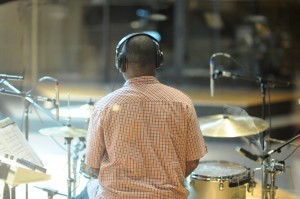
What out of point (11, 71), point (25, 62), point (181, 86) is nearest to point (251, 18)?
point (181, 86)

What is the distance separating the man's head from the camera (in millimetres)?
2051

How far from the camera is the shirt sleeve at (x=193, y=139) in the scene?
2057mm

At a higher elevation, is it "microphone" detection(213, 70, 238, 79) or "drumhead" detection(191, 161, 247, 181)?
"microphone" detection(213, 70, 238, 79)

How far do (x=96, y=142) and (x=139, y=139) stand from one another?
0.19 metres

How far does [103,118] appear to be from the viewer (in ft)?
6.55

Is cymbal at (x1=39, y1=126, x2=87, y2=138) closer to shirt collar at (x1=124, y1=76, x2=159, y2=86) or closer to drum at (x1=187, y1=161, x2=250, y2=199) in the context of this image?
drum at (x1=187, y1=161, x2=250, y2=199)

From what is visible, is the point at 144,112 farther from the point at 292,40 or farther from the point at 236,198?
the point at 292,40

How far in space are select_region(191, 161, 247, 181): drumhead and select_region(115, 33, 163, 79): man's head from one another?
0.98 meters

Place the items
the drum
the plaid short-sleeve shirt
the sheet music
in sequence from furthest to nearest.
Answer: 1. the drum
2. the sheet music
3. the plaid short-sleeve shirt

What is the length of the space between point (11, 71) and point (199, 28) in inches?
240

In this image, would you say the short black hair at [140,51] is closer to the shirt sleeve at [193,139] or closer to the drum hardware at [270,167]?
the shirt sleeve at [193,139]

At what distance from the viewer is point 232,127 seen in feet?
9.80

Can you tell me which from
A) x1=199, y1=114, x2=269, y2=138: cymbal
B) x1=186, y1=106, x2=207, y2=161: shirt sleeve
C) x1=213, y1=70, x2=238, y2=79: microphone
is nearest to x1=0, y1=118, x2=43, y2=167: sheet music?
x1=186, y1=106, x2=207, y2=161: shirt sleeve

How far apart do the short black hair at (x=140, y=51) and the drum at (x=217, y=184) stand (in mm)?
1020
